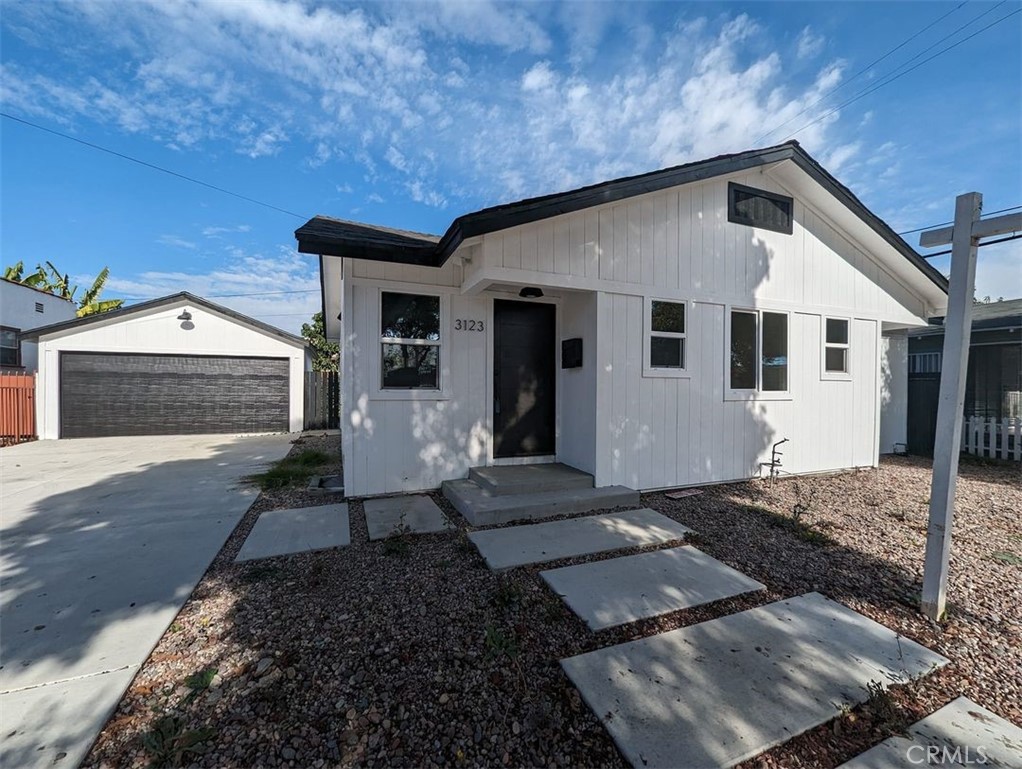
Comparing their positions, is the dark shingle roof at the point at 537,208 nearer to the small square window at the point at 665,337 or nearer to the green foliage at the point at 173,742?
the small square window at the point at 665,337

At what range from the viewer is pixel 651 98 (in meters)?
7.64

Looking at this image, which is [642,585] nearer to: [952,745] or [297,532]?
[952,745]

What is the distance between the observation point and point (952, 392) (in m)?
2.60

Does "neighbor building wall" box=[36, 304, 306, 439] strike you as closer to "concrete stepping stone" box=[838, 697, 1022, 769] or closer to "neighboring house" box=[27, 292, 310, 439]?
"neighboring house" box=[27, 292, 310, 439]

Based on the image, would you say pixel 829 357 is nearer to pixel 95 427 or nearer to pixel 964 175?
pixel 964 175

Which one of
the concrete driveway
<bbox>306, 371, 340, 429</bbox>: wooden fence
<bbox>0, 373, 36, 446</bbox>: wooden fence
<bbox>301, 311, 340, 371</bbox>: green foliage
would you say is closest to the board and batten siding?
the concrete driveway

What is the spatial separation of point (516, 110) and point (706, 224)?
5.32 m

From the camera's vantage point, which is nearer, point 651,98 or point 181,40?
point 181,40

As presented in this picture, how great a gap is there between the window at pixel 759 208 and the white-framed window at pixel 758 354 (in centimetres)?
129

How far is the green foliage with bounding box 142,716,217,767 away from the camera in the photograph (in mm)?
1506

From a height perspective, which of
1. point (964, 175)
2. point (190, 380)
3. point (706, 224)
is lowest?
point (190, 380)

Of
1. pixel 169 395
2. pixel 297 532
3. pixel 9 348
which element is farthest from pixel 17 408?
pixel 297 532

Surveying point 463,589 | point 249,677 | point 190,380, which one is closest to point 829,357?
point 463,589

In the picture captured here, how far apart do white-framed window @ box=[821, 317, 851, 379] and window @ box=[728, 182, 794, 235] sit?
1779 millimetres
